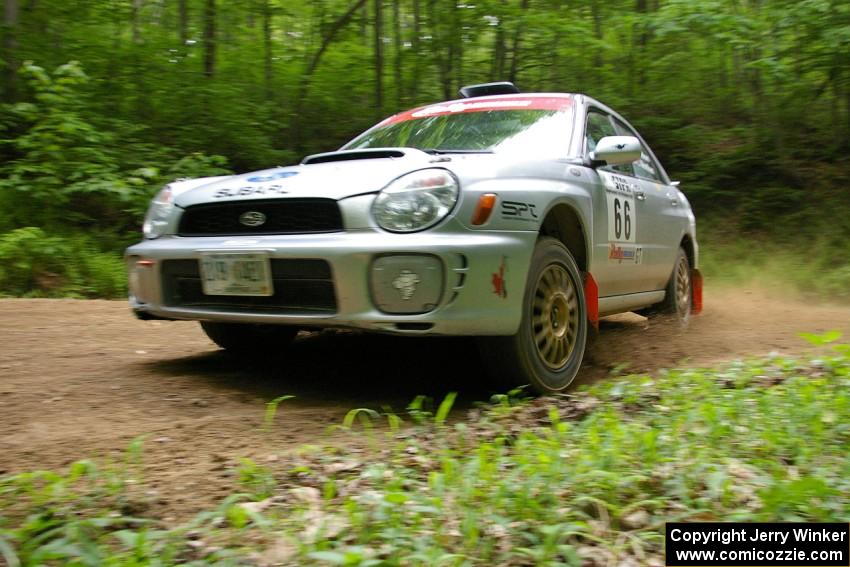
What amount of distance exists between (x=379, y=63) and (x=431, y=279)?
889 cm

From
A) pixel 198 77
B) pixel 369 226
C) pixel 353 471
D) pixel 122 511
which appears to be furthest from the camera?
pixel 198 77

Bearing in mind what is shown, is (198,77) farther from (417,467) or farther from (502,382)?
(417,467)

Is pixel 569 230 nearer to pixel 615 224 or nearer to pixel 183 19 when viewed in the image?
pixel 615 224

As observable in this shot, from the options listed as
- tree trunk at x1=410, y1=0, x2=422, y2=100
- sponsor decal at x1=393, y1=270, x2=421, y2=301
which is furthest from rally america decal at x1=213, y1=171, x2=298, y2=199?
tree trunk at x1=410, y1=0, x2=422, y2=100

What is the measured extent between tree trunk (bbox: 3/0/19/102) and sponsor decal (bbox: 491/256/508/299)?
7.94 m

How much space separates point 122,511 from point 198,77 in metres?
8.78

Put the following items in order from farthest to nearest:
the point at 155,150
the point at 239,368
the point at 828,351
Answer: the point at 155,150, the point at 828,351, the point at 239,368

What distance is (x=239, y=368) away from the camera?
3791 mm

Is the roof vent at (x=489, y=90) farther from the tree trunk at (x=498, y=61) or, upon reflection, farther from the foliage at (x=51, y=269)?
the tree trunk at (x=498, y=61)

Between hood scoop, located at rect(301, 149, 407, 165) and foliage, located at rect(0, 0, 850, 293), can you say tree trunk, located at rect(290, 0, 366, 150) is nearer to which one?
foliage, located at rect(0, 0, 850, 293)

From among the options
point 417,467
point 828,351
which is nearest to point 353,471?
point 417,467

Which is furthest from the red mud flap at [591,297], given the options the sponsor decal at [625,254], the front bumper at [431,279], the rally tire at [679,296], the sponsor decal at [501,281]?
the rally tire at [679,296]

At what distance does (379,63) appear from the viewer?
36.3ft

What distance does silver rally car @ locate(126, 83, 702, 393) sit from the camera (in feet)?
9.39
